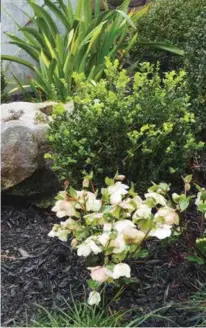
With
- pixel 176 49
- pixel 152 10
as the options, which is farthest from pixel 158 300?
pixel 152 10

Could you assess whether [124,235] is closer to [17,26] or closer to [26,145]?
[26,145]

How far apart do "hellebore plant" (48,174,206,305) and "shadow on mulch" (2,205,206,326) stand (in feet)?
0.59

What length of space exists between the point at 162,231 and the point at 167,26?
285 centimetres

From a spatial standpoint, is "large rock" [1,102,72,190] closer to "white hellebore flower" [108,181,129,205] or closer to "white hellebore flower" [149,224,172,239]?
"white hellebore flower" [108,181,129,205]

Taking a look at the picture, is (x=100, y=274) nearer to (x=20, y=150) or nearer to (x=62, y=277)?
(x=62, y=277)

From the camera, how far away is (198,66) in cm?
386

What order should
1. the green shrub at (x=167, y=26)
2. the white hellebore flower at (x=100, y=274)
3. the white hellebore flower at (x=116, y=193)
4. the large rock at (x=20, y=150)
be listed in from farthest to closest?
the green shrub at (x=167, y=26) < the large rock at (x=20, y=150) < the white hellebore flower at (x=116, y=193) < the white hellebore flower at (x=100, y=274)

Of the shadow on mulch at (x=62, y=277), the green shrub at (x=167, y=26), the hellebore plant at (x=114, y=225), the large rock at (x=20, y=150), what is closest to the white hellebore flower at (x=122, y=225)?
the hellebore plant at (x=114, y=225)

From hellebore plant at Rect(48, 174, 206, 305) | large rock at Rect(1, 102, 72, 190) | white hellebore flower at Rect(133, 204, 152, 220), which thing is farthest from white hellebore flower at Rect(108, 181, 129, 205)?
large rock at Rect(1, 102, 72, 190)

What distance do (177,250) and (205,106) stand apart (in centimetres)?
113

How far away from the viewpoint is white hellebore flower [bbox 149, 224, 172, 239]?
2562mm

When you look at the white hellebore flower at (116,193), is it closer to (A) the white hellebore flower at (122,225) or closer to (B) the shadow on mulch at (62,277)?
(A) the white hellebore flower at (122,225)

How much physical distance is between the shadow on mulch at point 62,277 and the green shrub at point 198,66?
83cm

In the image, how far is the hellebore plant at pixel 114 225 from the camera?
8.50ft
